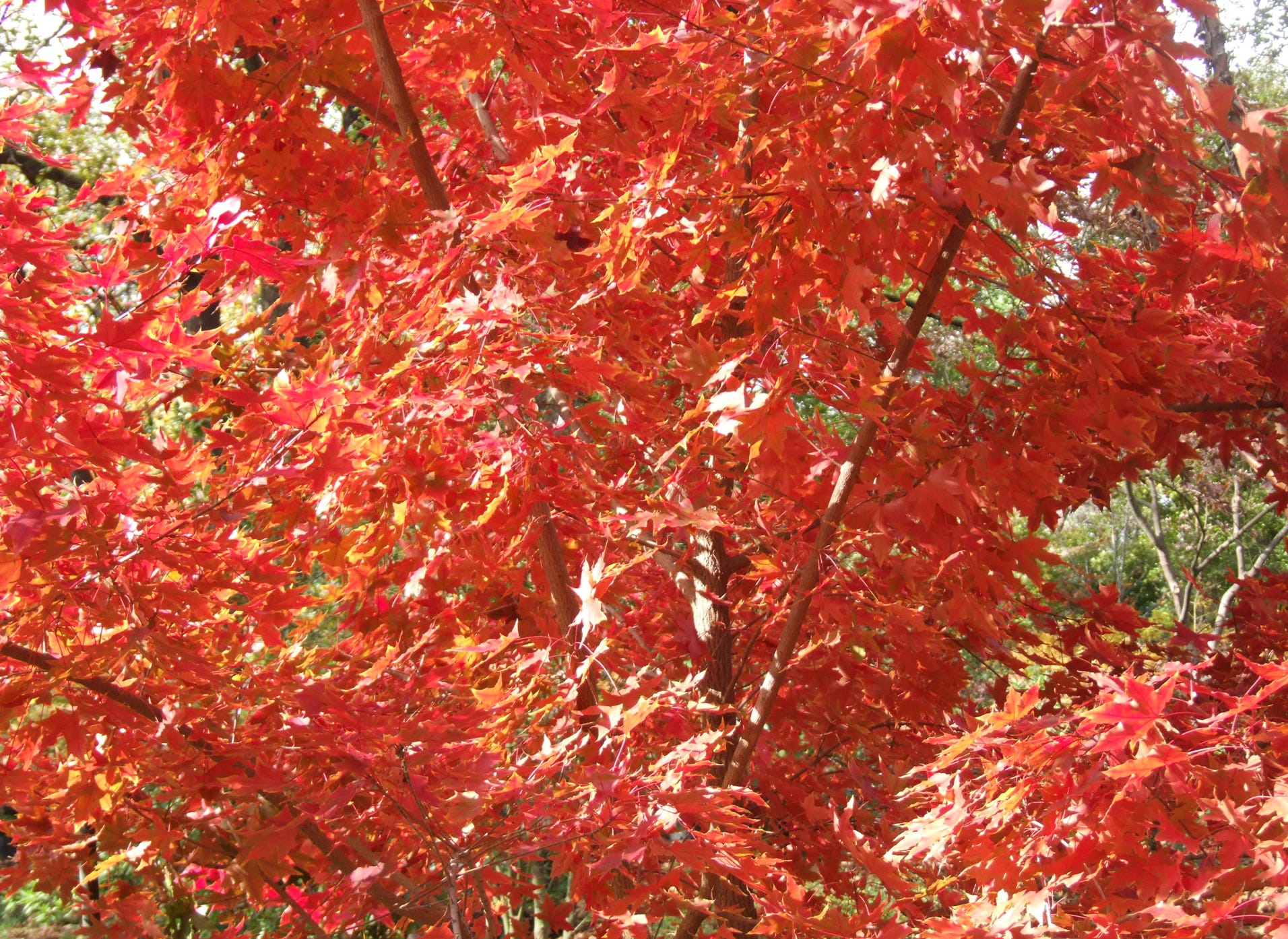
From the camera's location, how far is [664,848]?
1.58m

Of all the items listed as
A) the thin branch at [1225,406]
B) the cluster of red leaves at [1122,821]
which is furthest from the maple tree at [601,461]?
the thin branch at [1225,406]

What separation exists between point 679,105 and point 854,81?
1.61 ft

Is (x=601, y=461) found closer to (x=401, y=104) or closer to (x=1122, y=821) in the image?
(x=401, y=104)

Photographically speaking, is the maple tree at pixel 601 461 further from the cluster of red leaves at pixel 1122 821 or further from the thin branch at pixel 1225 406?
the thin branch at pixel 1225 406

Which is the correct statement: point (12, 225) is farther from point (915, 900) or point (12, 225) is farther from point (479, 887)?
point (915, 900)

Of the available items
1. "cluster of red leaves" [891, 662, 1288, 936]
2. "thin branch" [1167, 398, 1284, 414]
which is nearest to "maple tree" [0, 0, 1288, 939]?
"cluster of red leaves" [891, 662, 1288, 936]

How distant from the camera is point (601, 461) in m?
2.44

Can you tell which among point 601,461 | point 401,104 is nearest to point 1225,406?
point 601,461

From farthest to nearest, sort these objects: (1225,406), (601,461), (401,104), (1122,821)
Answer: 1. (1225,406)
2. (601,461)
3. (401,104)
4. (1122,821)

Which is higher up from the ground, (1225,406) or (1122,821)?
(1225,406)

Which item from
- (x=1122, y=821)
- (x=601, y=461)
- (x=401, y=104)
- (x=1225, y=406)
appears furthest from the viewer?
(x=1225, y=406)

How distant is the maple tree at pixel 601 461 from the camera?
1519 mm

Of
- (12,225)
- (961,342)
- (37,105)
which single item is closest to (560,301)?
(12,225)

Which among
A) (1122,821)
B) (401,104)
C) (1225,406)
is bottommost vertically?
(1122,821)
